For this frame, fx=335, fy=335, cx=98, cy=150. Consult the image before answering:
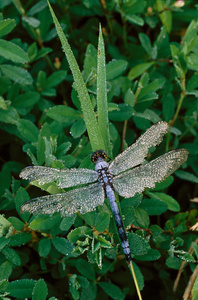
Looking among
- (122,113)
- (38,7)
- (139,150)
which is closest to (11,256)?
(139,150)

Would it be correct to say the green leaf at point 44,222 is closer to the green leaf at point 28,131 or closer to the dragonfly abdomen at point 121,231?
the dragonfly abdomen at point 121,231

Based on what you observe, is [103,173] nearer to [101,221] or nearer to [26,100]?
[101,221]

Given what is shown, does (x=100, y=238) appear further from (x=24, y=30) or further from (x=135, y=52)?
(x=24, y=30)

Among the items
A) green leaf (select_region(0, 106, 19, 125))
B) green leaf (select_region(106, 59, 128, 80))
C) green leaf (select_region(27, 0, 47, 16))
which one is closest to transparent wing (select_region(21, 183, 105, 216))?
green leaf (select_region(0, 106, 19, 125))

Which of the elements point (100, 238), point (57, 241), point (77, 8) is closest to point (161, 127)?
point (100, 238)

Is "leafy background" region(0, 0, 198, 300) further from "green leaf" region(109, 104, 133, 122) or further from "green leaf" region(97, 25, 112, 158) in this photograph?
"green leaf" region(97, 25, 112, 158)

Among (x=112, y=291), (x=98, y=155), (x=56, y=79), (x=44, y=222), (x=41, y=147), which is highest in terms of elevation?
(x=56, y=79)

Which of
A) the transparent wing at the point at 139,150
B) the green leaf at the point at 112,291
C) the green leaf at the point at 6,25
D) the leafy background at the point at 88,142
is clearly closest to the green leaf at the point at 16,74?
the leafy background at the point at 88,142
